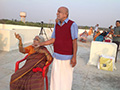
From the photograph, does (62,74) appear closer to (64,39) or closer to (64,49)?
(64,49)

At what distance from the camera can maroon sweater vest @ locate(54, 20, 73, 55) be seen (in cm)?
180

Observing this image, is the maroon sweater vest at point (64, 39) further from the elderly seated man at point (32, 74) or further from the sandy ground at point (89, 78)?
the sandy ground at point (89, 78)

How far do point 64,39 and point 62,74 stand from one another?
571 mm

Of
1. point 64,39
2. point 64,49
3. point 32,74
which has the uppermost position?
point 64,39

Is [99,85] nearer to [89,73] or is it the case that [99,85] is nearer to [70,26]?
[89,73]

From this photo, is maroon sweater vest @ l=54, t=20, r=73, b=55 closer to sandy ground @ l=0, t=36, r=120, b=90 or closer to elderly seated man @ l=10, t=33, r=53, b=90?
elderly seated man @ l=10, t=33, r=53, b=90

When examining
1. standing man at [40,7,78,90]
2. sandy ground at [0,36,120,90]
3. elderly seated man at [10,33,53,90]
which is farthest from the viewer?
sandy ground at [0,36,120,90]

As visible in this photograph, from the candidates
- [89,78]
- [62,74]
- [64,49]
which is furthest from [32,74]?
[89,78]

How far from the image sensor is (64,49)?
1884 mm

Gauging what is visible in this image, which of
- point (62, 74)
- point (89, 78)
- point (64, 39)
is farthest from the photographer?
point (89, 78)

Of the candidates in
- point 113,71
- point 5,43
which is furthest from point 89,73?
point 5,43

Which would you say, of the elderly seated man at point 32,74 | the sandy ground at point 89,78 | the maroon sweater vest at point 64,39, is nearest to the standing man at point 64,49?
the maroon sweater vest at point 64,39

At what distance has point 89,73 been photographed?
3812 millimetres

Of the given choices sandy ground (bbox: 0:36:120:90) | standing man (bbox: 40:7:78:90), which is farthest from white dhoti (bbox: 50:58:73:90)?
sandy ground (bbox: 0:36:120:90)
